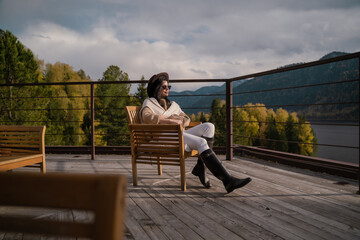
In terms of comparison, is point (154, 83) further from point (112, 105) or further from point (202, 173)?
point (112, 105)

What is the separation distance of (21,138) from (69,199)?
82.5 inches

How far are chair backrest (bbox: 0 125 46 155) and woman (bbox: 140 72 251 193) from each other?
0.87 m

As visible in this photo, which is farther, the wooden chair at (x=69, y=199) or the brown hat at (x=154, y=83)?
the brown hat at (x=154, y=83)

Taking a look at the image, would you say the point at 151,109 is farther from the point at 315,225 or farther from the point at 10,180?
the point at 10,180

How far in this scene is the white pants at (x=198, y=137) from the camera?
7.51 ft

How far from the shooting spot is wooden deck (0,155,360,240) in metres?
1.52

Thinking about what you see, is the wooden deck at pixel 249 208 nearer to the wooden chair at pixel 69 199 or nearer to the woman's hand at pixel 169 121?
the woman's hand at pixel 169 121

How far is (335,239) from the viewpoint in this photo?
1.43 meters

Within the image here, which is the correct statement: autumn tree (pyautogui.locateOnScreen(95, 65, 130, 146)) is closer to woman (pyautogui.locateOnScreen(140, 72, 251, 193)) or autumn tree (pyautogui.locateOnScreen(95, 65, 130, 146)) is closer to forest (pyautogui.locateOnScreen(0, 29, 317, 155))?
forest (pyautogui.locateOnScreen(0, 29, 317, 155))

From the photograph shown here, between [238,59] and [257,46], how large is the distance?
21.6m

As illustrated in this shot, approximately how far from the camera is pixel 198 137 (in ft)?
7.70

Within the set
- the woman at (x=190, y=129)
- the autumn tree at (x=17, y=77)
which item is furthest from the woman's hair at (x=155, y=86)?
the autumn tree at (x=17, y=77)

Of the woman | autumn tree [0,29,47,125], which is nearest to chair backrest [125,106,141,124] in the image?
the woman

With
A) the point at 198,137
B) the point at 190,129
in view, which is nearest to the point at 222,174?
the point at 198,137
